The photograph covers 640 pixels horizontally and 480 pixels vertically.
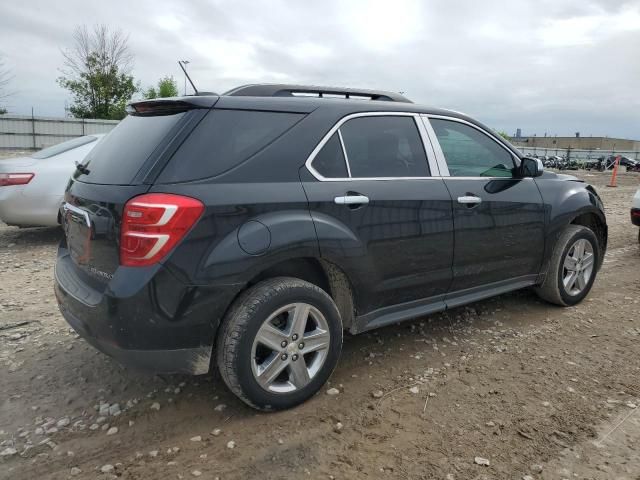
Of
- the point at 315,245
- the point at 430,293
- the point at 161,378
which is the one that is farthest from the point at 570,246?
the point at 161,378

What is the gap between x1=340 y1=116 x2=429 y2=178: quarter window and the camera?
3057mm

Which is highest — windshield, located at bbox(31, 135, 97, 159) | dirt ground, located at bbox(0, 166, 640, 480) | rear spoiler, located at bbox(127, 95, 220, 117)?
rear spoiler, located at bbox(127, 95, 220, 117)

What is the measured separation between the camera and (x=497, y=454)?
246cm

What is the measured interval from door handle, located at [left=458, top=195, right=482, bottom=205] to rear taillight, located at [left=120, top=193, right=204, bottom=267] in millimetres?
1913

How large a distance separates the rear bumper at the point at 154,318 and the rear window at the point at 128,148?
54 centimetres

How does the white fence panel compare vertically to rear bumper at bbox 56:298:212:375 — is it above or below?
above

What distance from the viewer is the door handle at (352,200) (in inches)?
112

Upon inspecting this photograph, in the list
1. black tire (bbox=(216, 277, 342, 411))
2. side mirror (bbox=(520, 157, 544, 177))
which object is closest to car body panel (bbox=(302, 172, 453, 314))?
black tire (bbox=(216, 277, 342, 411))

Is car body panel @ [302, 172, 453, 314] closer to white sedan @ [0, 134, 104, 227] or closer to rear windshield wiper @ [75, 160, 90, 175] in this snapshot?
rear windshield wiper @ [75, 160, 90, 175]

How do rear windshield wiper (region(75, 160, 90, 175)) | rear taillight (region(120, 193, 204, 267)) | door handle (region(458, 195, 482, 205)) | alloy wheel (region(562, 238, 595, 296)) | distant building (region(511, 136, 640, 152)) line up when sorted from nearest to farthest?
rear taillight (region(120, 193, 204, 267)) < rear windshield wiper (region(75, 160, 90, 175)) < door handle (region(458, 195, 482, 205)) < alloy wheel (region(562, 238, 595, 296)) < distant building (region(511, 136, 640, 152))

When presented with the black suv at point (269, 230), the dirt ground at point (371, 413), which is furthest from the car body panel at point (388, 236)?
the dirt ground at point (371, 413)

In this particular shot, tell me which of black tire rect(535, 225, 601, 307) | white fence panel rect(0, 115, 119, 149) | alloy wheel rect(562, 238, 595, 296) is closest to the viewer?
black tire rect(535, 225, 601, 307)

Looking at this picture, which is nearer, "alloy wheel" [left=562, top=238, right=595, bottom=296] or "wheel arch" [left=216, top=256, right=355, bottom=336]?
"wheel arch" [left=216, top=256, right=355, bottom=336]

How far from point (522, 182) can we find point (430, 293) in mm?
1304
